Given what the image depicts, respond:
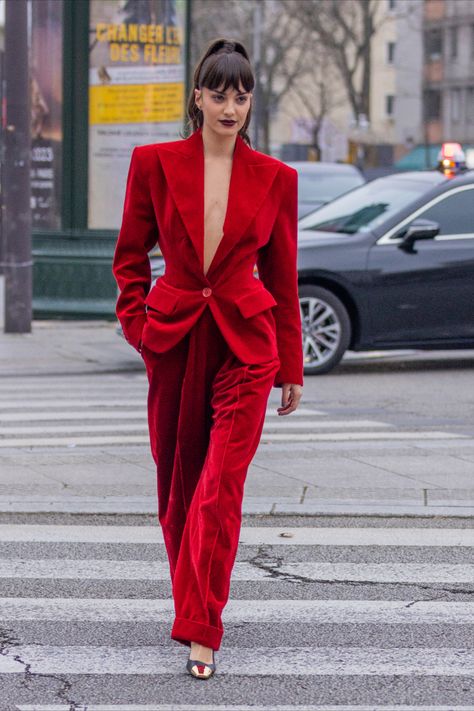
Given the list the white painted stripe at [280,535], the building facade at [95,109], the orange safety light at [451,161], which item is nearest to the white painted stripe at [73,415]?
the white painted stripe at [280,535]

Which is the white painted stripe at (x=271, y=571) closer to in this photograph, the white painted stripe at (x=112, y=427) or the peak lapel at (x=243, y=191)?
the peak lapel at (x=243, y=191)

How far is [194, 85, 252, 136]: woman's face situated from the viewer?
4660mm

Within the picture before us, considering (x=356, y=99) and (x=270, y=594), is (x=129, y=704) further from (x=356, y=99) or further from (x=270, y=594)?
(x=356, y=99)

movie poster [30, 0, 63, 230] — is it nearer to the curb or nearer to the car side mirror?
the car side mirror

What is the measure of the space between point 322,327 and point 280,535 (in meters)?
6.10

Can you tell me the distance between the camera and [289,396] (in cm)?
500

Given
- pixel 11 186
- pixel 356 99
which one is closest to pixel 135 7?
pixel 11 186

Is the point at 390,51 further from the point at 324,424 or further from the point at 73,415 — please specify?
the point at 324,424

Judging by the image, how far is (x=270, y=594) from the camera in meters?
5.69

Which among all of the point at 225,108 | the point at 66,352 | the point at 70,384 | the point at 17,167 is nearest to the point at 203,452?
the point at 225,108

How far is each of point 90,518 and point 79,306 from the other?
33.0ft

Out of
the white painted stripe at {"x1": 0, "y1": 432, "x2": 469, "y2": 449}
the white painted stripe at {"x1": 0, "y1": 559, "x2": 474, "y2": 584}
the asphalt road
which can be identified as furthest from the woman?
the white painted stripe at {"x1": 0, "y1": 432, "x2": 469, "y2": 449}

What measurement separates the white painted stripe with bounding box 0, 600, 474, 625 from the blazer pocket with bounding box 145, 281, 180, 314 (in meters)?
1.11

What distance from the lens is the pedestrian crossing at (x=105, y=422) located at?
9312mm
